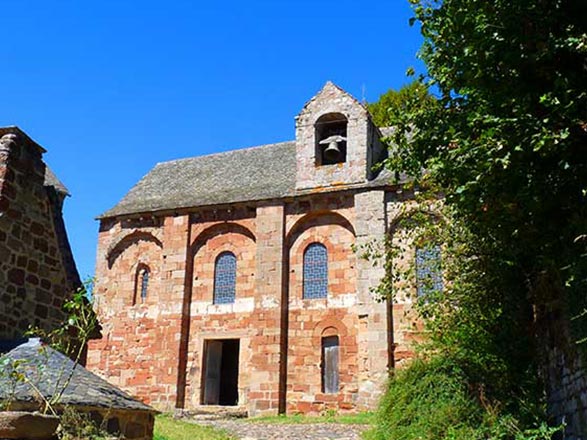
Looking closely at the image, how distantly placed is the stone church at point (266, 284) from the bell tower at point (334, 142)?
0.05 metres

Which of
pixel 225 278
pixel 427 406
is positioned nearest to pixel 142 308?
pixel 225 278

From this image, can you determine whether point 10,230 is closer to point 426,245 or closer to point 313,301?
point 426,245

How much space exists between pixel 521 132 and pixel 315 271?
14.5 m

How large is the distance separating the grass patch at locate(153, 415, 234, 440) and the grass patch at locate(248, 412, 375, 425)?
2.47 metres

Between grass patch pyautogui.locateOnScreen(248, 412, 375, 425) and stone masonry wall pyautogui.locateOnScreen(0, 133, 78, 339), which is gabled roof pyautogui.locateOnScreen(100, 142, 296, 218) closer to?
grass patch pyautogui.locateOnScreen(248, 412, 375, 425)

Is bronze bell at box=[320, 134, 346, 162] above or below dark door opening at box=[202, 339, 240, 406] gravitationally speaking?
above

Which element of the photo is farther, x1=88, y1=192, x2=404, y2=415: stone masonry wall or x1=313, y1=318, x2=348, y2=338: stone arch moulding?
x1=313, y1=318, x2=348, y2=338: stone arch moulding

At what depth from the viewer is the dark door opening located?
22469mm

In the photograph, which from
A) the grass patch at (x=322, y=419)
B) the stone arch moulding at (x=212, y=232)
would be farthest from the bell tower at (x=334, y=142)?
the grass patch at (x=322, y=419)

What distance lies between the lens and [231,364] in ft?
82.2

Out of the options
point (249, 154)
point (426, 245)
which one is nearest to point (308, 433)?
point (426, 245)

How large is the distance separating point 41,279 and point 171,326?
12.1m

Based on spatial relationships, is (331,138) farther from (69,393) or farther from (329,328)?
(69,393)

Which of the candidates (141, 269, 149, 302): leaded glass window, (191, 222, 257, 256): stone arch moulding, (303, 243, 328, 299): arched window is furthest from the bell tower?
(141, 269, 149, 302): leaded glass window
